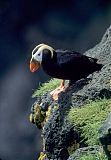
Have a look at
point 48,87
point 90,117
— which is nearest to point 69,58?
point 90,117

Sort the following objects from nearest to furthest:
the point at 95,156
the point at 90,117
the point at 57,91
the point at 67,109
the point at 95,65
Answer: the point at 95,156, the point at 90,117, the point at 67,109, the point at 95,65, the point at 57,91

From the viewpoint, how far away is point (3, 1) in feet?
33.9

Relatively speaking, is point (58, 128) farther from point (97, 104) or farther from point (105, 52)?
point (105, 52)

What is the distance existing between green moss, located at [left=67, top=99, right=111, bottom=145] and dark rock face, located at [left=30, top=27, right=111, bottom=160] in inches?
3.0

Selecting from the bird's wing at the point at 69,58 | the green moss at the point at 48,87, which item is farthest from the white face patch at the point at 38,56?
the green moss at the point at 48,87

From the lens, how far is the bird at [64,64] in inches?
243

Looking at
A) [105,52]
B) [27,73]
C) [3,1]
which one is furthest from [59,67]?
[3,1]

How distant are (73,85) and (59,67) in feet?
0.89

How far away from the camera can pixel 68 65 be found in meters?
6.20

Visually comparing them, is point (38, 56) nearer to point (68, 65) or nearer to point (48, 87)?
point (68, 65)

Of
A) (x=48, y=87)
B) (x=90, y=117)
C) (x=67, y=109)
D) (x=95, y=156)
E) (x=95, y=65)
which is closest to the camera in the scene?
(x=95, y=156)

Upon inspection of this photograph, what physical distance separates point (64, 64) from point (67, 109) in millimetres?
366

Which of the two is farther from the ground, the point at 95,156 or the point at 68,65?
the point at 68,65

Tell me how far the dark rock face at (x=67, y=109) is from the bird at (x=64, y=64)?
3.0 inches
